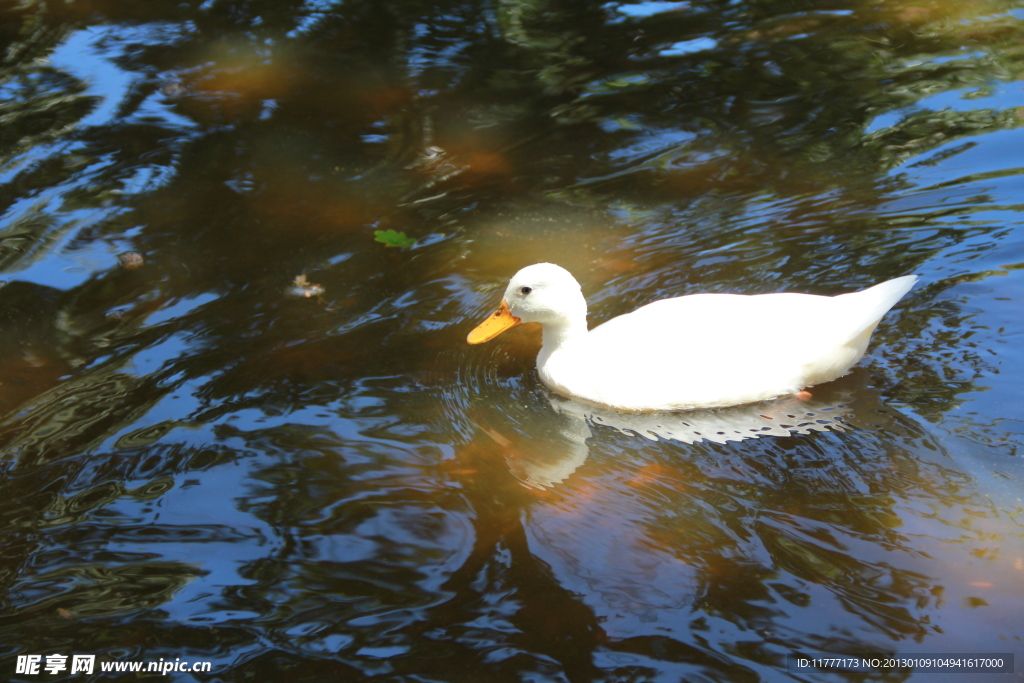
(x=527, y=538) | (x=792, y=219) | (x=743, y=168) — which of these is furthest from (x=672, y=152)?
(x=527, y=538)

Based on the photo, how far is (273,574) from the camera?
3.12m

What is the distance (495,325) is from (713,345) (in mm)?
1069

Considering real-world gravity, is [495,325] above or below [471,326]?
above

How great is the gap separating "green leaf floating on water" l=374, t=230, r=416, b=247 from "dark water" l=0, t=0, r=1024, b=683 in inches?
4.2

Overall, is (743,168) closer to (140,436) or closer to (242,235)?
(242,235)

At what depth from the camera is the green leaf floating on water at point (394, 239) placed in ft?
16.4

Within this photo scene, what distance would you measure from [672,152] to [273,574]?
3845 millimetres

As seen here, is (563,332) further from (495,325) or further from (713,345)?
(713,345)

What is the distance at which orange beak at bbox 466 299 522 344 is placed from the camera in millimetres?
4125

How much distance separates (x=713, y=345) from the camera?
3754 millimetres

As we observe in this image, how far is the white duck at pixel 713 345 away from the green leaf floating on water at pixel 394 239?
125cm

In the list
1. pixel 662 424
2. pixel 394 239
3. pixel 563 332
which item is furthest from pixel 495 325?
pixel 394 239

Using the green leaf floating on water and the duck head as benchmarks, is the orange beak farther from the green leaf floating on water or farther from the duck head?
the green leaf floating on water

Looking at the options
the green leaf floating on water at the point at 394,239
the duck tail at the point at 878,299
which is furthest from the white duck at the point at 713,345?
the green leaf floating on water at the point at 394,239
